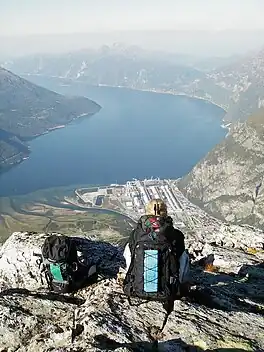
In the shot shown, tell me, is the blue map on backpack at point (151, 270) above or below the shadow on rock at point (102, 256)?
above

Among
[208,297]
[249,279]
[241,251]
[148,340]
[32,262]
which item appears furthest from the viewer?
[241,251]

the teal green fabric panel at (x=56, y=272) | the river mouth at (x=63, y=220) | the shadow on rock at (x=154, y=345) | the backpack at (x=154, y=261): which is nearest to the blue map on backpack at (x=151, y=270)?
the backpack at (x=154, y=261)

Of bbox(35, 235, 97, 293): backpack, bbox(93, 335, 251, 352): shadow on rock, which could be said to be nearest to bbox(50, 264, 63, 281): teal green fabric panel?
bbox(35, 235, 97, 293): backpack

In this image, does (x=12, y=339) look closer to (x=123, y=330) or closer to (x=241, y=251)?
(x=123, y=330)

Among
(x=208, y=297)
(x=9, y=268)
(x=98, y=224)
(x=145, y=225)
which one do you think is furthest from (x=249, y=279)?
(x=98, y=224)

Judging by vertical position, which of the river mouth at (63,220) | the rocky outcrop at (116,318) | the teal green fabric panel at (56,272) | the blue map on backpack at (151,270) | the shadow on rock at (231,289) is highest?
the blue map on backpack at (151,270)

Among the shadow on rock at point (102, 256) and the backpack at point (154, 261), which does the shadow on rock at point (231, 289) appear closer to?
the backpack at point (154, 261)

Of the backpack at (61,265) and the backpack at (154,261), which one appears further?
the backpack at (61,265)
